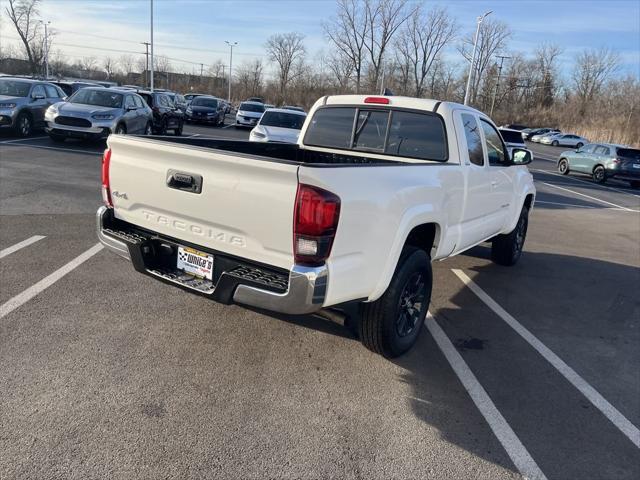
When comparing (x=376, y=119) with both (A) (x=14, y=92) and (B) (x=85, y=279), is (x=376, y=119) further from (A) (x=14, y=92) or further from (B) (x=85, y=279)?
(A) (x=14, y=92)

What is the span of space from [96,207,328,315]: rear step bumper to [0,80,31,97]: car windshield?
1392 cm

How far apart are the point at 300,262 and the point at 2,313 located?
2.77 meters

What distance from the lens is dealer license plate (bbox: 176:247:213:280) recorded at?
3458 millimetres

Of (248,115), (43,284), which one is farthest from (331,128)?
(248,115)

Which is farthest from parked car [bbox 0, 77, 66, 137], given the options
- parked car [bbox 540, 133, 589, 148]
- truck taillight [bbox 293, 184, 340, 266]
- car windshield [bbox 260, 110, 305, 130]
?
parked car [bbox 540, 133, 589, 148]

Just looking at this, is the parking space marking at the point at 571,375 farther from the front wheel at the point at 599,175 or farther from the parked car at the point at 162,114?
the front wheel at the point at 599,175

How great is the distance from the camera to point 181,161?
342cm

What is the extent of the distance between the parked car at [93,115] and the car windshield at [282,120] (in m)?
3.94

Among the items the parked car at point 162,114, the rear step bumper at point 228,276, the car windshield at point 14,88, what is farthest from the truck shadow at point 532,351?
the parked car at point 162,114

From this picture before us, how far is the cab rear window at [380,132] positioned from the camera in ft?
16.0

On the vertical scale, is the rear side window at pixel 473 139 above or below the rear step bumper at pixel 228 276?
above

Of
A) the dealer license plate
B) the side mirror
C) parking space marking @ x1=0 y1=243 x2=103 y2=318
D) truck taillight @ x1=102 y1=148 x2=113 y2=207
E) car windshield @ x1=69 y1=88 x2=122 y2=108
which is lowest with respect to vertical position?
parking space marking @ x1=0 y1=243 x2=103 y2=318

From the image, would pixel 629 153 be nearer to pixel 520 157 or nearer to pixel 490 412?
pixel 520 157

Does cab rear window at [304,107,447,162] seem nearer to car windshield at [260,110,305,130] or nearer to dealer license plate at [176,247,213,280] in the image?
dealer license plate at [176,247,213,280]
